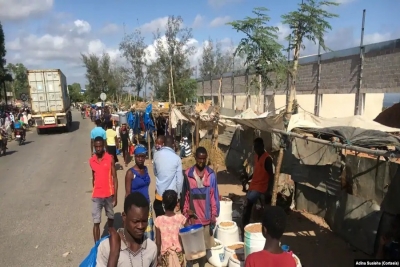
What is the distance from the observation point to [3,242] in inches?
241

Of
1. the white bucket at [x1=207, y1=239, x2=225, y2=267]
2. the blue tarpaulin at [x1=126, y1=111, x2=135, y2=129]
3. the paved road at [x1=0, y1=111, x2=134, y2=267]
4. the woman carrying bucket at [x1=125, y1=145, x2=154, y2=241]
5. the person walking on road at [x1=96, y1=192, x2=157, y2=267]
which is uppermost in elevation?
the person walking on road at [x1=96, y1=192, x2=157, y2=267]

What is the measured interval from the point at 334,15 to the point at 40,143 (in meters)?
17.0

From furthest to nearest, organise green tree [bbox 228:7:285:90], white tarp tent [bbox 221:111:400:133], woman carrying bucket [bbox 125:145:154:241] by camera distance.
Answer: green tree [bbox 228:7:285:90], white tarp tent [bbox 221:111:400:133], woman carrying bucket [bbox 125:145:154:241]

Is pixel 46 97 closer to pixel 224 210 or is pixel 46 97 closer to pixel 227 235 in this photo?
pixel 224 210

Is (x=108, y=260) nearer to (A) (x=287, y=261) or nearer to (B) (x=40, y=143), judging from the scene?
(A) (x=287, y=261)

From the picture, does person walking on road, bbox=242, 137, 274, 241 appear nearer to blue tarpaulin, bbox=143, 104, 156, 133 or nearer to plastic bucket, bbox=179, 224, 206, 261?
plastic bucket, bbox=179, 224, 206, 261

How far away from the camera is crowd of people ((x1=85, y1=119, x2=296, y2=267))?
243 centimetres

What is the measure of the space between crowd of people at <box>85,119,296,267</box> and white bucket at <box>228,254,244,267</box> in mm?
351

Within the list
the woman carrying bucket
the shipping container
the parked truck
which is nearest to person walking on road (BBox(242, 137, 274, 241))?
the woman carrying bucket

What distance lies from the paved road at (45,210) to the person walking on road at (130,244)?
10.9 ft

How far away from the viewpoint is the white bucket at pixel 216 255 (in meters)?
5.09

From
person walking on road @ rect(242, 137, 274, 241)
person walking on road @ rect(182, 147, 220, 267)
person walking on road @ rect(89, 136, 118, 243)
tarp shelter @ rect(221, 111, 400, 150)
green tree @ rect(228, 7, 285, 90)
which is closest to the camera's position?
tarp shelter @ rect(221, 111, 400, 150)

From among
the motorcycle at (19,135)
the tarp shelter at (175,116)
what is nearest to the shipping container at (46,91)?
the motorcycle at (19,135)

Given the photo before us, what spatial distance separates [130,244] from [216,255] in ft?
9.63
